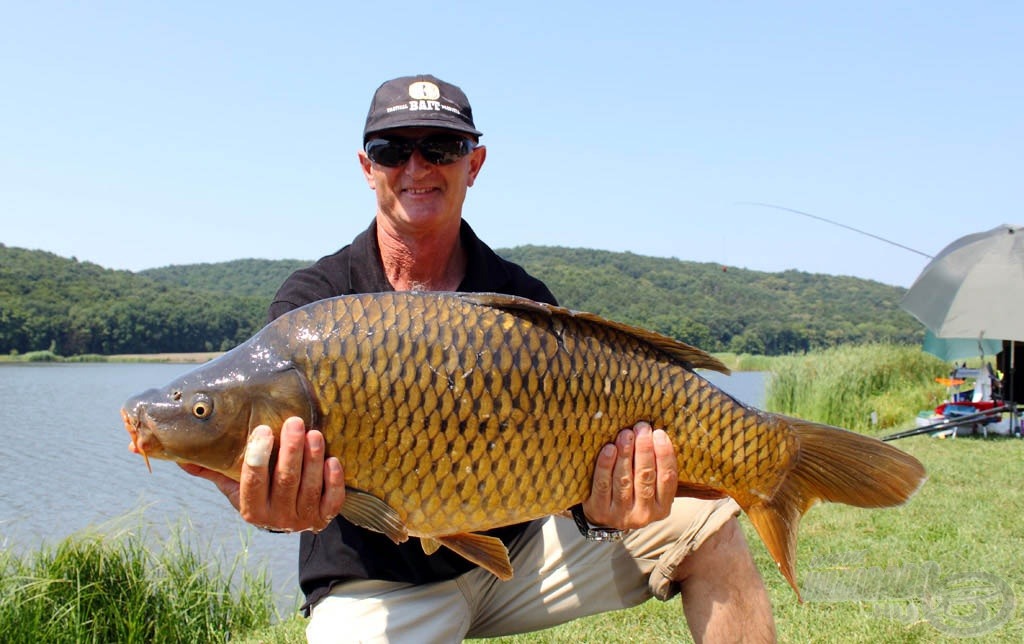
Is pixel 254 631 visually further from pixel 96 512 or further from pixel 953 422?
pixel 953 422

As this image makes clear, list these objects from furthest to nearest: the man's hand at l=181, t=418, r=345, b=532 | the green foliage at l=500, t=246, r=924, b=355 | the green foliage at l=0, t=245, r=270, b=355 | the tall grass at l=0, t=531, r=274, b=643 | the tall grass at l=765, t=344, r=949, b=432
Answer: the green foliage at l=0, t=245, r=270, b=355 < the green foliage at l=500, t=246, r=924, b=355 < the tall grass at l=765, t=344, r=949, b=432 < the tall grass at l=0, t=531, r=274, b=643 < the man's hand at l=181, t=418, r=345, b=532

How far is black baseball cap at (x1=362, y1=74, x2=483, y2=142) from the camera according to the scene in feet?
7.57

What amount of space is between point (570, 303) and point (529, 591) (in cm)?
2682

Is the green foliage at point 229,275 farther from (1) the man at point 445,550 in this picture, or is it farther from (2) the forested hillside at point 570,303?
(1) the man at point 445,550

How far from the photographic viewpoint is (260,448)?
1676 millimetres

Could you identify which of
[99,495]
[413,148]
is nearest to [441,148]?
[413,148]

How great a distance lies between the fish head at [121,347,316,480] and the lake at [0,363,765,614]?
124 inches

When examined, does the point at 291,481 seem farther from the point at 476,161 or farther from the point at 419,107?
the point at 476,161

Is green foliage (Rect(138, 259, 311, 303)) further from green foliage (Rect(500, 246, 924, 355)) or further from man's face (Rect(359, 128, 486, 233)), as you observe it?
man's face (Rect(359, 128, 486, 233))

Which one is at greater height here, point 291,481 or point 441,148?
point 441,148

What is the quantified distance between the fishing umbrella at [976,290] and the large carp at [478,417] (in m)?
6.63

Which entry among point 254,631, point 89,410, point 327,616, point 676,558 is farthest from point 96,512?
point 89,410

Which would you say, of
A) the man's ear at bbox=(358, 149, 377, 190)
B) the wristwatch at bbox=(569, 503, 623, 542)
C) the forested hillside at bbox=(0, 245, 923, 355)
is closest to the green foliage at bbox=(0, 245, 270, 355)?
the forested hillside at bbox=(0, 245, 923, 355)

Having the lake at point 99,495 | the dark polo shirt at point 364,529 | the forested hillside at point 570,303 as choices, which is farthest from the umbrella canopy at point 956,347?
the forested hillside at point 570,303
